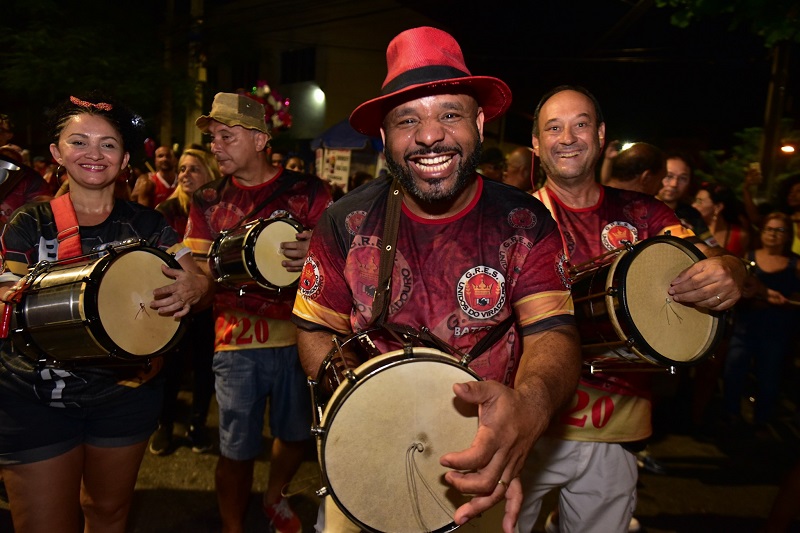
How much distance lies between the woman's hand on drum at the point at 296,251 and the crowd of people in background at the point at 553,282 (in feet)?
0.05

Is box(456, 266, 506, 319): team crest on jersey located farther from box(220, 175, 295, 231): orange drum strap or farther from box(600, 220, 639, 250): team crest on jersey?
box(220, 175, 295, 231): orange drum strap

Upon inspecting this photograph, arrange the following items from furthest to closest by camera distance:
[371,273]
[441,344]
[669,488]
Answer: [669,488] → [371,273] → [441,344]

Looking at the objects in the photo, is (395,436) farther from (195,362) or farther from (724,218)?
(724,218)

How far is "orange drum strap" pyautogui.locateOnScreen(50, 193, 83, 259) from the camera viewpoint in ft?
8.70

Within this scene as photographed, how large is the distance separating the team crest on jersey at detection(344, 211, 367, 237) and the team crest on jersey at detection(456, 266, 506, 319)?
0.49 metres

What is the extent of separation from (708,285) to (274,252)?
2.35 m

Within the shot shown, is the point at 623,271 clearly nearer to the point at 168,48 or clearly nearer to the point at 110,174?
the point at 110,174

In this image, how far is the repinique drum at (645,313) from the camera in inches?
99.9

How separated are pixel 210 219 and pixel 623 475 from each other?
2.90 metres

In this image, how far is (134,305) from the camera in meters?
2.62

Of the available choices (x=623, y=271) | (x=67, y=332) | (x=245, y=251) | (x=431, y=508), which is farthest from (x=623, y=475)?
(x=67, y=332)

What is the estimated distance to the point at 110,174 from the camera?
2.87 meters

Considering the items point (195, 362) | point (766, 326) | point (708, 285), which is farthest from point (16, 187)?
point (766, 326)

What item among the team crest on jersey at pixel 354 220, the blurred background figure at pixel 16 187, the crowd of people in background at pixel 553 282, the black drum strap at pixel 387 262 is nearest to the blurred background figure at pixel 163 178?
the crowd of people in background at pixel 553 282
